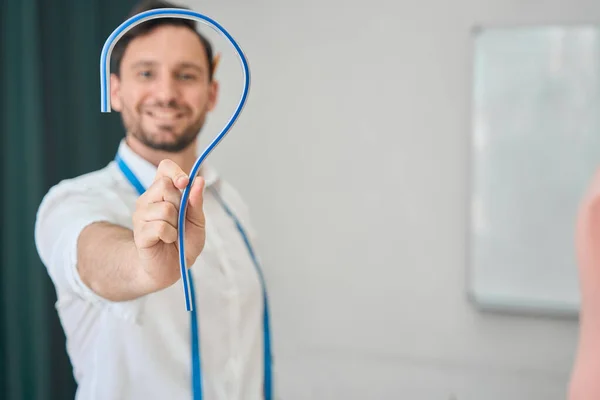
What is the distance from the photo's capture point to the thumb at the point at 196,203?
60 centimetres

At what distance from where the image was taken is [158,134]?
851mm

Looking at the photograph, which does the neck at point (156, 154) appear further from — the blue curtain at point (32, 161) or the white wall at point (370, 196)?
the white wall at point (370, 196)

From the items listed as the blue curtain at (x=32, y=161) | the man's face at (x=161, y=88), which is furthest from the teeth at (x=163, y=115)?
the blue curtain at (x=32, y=161)

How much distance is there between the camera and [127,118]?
85cm

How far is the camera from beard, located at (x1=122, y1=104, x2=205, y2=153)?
84 centimetres

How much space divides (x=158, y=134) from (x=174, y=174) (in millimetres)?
275

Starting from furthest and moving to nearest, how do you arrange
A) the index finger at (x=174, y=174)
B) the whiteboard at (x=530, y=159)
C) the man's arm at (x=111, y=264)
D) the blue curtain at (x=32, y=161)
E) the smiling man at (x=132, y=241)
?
1. the whiteboard at (x=530, y=159)
2. the blue curtain at (x=32, y=161)
3. the smiling man at (x=132, y=241)
4. the man's arm at (x=111, y=264)
5. the index finger at (x=174, y=174)

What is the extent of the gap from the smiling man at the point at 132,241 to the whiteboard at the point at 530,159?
3.87 ft

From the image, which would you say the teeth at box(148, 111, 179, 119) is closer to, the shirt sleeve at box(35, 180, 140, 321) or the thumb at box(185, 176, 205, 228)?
the shirt sleeve at box(35, 180, 140, 321)

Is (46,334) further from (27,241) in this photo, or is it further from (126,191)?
(126,191)

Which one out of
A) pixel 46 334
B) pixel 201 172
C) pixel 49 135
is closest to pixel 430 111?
pixel 201 172

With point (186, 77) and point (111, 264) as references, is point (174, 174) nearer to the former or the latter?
point (111, 264)

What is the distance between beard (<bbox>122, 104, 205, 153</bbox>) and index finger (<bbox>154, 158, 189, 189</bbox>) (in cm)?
25

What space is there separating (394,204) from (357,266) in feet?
0.81
